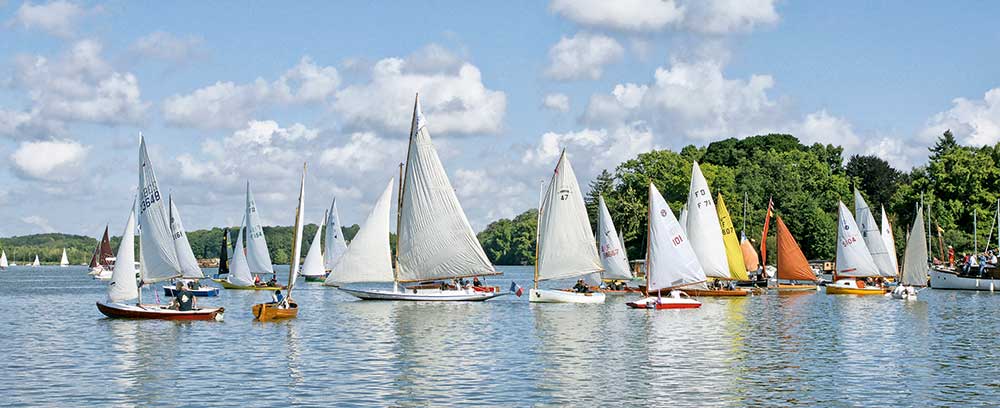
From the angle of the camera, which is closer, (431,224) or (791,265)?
(431,224)

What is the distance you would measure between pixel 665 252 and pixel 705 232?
16.2 m

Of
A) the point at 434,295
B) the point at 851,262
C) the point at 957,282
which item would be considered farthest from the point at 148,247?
the point at 957,282

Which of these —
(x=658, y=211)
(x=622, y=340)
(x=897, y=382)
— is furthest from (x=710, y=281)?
(x=897, y=382)

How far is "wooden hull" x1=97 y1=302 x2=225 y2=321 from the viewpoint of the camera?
202 feet

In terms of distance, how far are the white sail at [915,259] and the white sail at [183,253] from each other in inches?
2136

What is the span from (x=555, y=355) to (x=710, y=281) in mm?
52214

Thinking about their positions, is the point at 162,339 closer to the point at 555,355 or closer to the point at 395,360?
the point at 395,360

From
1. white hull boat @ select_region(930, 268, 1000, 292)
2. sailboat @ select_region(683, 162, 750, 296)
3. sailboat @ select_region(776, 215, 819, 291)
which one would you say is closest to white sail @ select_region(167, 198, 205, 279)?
sailboat @ select_region(683, 162, 750, 296)

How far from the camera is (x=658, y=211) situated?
244ft

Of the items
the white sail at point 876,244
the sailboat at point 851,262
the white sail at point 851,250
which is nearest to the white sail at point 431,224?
the sailboat at point 851,262

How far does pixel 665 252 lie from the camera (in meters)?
73.8

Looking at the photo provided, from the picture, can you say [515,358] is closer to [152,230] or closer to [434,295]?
[152,230]

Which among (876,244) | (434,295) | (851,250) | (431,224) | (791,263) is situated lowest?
(434,295)

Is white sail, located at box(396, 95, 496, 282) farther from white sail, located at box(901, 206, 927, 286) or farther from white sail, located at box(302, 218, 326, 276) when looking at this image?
white sail, located at box(302, 218, 326, 276)
